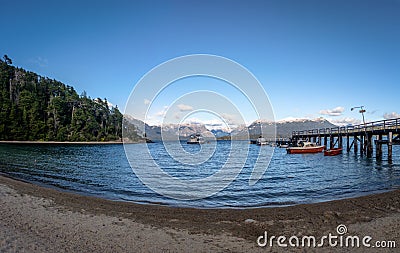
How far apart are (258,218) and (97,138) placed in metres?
118

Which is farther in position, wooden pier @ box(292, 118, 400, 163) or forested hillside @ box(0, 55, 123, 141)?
forested hillside @ box(0, 55, 123, 141)

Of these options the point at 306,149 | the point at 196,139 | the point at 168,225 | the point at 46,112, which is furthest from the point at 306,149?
the point at 46,112

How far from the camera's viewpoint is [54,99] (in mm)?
108438

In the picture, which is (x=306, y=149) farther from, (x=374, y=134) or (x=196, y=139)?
(x=196, y=139)

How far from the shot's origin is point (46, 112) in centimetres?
11019

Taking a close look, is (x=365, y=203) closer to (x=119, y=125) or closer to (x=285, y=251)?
(x=285, y=251)

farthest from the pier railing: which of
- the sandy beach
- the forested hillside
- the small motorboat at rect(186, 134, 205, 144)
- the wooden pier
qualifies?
the forested hillside

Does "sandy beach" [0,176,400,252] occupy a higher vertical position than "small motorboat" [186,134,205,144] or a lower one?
lower

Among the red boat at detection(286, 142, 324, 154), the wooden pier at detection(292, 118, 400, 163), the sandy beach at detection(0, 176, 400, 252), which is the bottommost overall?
the sandy beach at detection(0, 176, 400, 252)

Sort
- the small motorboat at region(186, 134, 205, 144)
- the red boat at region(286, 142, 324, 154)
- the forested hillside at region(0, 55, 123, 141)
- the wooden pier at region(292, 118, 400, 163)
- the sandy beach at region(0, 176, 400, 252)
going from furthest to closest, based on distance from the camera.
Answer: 1. the small motorboat at region(186, 134, 205, 144)
2. the forested hillside at region(0, 55, 123, 141)
3. the red boat at region(286, 142, 324, 154)
4. the wooden pier at region(292, 118, 400, 163)
5. the sandy beach at region(0, 176, 400, 252)

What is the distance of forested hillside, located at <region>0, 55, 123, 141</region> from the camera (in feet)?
316

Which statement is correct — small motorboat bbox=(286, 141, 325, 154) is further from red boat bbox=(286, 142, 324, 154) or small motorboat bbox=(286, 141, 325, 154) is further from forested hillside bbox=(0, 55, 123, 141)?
forested hillside bbox=(0, 55, 123, 141)

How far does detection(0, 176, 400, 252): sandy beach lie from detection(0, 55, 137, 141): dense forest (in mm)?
100327

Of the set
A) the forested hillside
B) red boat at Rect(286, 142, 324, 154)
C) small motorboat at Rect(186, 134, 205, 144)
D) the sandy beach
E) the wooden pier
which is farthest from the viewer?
small motorboat at Rect(186, 134, 205, 144)
